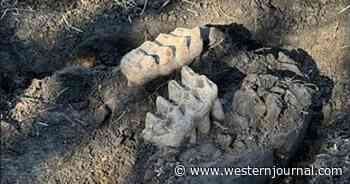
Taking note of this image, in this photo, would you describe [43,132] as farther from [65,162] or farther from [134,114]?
[134,114]

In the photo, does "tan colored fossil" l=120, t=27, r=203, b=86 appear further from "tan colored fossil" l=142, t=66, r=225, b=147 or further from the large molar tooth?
"tan colored fossil" l=142, t=66, r=225, b=147

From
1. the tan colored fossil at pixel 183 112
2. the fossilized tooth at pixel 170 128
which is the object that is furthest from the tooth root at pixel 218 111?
the fossilized tooth at pixel 170 128

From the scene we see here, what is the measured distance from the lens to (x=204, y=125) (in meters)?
2.91

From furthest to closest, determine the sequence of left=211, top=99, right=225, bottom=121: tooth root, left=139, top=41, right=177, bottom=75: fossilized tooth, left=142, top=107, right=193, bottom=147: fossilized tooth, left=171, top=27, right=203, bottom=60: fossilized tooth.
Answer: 1. left=171, top=27, right=203, bottom=60: fossilized tooth
2. left=139, top=41, right=177, bottom=75: fossilized tooth
3. left=211, top=99, right=225, bottom=121: tooth root
4. left=142, top=107, right=193, bottom=147: fossilized tooth

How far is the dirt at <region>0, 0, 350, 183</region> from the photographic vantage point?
295 cm

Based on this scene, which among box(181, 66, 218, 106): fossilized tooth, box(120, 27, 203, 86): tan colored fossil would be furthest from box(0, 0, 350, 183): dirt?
box(181, 66, 218, 106): fossilized tooth

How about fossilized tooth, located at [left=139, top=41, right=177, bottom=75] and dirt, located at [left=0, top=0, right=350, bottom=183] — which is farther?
fossilized tooth, located at [left=139, top=41, right=177, bottom=75]

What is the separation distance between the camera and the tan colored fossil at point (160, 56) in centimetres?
302

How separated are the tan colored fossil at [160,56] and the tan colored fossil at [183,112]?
0.19m

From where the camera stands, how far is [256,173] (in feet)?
9.63

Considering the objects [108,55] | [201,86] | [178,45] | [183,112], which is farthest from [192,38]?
[108,55]

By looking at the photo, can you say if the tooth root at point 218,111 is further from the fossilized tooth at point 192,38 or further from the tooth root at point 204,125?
the fossilized tooth at point 192,38

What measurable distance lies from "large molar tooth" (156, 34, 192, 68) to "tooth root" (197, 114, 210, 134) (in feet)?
1.27

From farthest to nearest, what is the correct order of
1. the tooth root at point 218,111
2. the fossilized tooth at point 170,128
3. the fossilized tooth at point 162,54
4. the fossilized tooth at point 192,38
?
the fossilized tooth at point 192,38 → the fossilized tooth at point 162,54 → the tooth root at point 218,111 → the fossilized tooth at point 170,128
